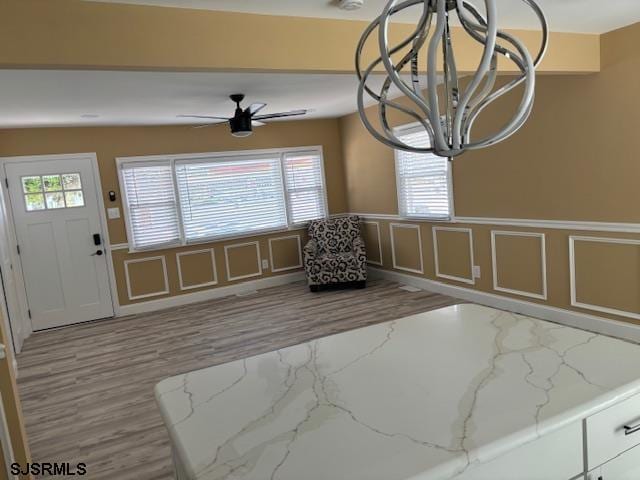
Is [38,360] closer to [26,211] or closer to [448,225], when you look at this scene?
[26,211]

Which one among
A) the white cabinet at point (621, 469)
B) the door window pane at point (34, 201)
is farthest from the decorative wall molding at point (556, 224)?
the door window pane at point (34, 201)

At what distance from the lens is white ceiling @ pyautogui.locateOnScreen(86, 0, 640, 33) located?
7.86 ft

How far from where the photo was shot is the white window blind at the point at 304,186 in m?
6.93

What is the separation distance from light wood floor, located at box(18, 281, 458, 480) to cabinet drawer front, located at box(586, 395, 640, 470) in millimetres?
2127

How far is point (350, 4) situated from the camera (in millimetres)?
2438

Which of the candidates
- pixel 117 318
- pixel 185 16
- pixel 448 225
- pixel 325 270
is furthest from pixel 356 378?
pixel 117 318

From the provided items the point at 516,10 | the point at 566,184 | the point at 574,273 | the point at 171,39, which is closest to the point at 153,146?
the point at 171,39

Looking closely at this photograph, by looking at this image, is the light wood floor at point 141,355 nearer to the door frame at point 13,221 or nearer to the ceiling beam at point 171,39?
the door frame at point 13,221

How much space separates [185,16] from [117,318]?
14.6ft

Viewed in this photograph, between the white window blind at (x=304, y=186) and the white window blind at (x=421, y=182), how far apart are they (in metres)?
1.48

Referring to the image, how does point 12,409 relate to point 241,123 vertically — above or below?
below

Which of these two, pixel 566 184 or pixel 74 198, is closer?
pixel 566 184

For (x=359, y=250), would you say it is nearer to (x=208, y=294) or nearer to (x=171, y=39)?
(x=208, y=294)

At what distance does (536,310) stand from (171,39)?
12.7 feet
